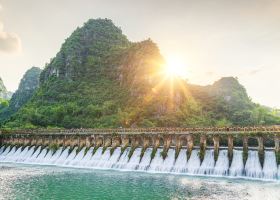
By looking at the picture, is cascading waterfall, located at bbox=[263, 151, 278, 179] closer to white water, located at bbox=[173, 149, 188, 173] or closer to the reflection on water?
the reflection on water

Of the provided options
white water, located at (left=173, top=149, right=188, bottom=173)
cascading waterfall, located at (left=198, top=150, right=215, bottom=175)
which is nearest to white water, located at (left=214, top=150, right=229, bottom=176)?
cascading waterfall, located at (left=198, top=150, right=215, bottom=175)

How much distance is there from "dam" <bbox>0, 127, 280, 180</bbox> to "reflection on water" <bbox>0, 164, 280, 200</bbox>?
11.5ft

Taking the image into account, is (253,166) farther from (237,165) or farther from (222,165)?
(222,165)

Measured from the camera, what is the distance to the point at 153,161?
61.1 meters

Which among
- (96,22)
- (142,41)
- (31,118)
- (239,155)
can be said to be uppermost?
(96,22)

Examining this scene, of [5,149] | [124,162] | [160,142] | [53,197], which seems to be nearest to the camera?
[53,197]

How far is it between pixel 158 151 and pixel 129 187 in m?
18.3

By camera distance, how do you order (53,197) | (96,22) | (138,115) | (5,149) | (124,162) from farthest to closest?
(96,22)
(138,115)
(5,149)
(124,162)
(53,197)

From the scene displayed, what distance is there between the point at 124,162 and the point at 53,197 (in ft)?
79.8

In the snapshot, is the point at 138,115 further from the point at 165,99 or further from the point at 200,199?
the point at 200,199

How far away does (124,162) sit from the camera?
209 ft

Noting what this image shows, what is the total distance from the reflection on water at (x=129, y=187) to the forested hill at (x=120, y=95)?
5766cm

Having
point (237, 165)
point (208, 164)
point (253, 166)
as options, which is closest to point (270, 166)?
point (253, 166)

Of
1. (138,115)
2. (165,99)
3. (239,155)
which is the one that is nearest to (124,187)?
(239,155)
